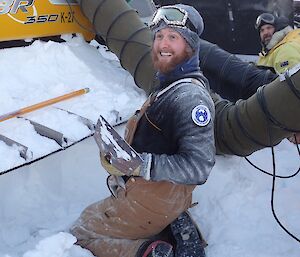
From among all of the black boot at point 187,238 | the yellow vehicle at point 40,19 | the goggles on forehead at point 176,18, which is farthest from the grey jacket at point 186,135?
the yellow vehicle at point 40,19

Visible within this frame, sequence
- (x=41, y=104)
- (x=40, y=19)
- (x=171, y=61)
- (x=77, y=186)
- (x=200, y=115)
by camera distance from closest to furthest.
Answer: (x=200, y=115)
(x=171, y=61)
(x=77, y=186)
(x=41, y=104)
(x=40, y=19)

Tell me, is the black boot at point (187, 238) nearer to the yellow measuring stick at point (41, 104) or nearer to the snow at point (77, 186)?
the snow at point (77, 186)

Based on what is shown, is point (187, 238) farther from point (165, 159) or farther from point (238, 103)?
point (238, 103)

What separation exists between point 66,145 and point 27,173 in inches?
15.4

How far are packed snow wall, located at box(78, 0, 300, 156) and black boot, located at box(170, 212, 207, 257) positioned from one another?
2.85 ft

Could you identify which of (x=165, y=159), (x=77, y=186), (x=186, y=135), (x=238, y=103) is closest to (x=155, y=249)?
(x=165, y=159)

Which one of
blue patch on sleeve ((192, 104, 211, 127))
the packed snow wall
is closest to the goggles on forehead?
blue patch on sleeve ((192, 104, 211, 127))

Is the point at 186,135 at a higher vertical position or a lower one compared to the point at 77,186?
higher

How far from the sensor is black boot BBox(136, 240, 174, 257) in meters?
2.94

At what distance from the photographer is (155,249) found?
9.70ft

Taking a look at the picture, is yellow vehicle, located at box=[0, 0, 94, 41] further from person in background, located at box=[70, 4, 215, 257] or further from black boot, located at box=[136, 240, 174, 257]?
black boot, located at box=[136, 240, 174, 257]

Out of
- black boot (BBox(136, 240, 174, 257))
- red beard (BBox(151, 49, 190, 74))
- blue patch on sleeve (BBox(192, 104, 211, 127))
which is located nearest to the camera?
blue patch on sleeve (BBox(192, 104, 211, 127))

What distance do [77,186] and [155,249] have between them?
4.36 feet

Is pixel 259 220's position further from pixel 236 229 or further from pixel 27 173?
pixel 27 173
